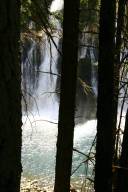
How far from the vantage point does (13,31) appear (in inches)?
63.5

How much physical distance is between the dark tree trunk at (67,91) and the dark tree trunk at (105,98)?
0.63 metres

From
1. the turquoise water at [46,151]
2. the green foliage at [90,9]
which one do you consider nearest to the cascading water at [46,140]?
the turquoise water at [46,151]

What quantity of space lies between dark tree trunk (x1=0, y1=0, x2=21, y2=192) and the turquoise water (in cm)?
961

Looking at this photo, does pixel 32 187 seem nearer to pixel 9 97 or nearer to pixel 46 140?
pixel 46 140

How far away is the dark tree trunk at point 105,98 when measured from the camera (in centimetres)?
436

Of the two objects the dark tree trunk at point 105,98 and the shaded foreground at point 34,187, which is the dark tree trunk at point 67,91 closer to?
the dark tree trunk at point 105,98

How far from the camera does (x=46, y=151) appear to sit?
15719mm

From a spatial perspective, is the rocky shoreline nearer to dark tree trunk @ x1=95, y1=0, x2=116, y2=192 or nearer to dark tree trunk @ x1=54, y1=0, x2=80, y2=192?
dark tree trunk @ x1=54, y1=0, x2=80, y2=192

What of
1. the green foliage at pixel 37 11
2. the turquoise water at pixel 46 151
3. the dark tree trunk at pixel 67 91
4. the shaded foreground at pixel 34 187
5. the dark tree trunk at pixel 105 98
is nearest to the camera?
the green foliage at pixel 37 11

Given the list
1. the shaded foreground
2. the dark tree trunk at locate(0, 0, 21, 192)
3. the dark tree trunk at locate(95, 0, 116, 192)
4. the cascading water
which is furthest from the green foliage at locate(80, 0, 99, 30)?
the shaded foreground

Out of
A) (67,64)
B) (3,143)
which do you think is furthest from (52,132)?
(3,143)

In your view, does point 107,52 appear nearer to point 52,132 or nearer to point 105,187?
point 105,187

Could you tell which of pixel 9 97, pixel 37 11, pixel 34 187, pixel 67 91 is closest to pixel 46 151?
pixel 34 187

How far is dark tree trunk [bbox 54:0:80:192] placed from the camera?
199 inches
